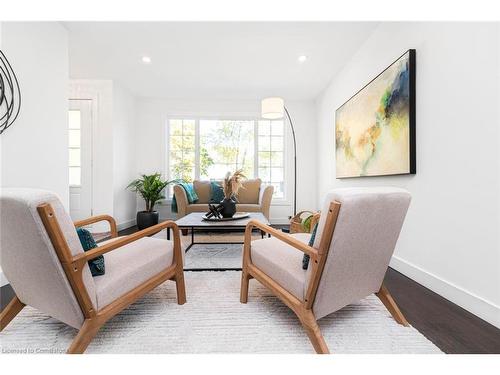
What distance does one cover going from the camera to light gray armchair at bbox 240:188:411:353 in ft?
3.40

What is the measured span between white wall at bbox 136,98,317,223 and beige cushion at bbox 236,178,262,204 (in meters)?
0.71

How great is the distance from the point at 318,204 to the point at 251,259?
11.5 feet

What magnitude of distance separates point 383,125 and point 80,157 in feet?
14.6

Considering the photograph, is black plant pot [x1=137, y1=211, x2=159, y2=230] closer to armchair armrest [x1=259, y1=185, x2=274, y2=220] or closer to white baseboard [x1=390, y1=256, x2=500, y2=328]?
armchair armrest [x1=259, y1=185, x2=274, y2=220]

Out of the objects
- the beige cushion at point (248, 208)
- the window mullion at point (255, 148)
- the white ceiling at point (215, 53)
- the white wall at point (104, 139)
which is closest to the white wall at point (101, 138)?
the white wall at point (104, 139)

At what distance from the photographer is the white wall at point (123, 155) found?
4.07m

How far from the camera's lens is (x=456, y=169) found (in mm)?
1616

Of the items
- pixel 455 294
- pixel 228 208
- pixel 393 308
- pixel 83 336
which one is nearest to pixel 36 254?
pixel 83 336

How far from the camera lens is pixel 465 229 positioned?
1.55m

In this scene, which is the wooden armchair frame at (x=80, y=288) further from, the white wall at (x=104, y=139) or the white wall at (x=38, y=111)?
the white wall at (x=104, y=139)
